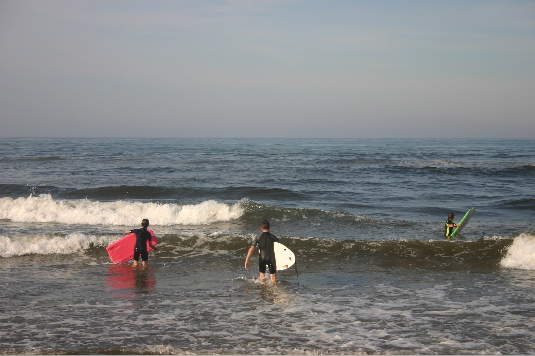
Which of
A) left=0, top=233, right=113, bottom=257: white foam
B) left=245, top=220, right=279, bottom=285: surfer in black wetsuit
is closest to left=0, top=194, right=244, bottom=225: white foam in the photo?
left=0, top=233, right=113, bottom=257: white foam

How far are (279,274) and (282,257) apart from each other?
0.78 m

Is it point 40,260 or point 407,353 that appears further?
point 40,260

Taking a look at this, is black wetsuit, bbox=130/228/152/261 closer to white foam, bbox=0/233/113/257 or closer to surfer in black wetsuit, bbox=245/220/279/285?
white foam, bbox=0/233/113/257

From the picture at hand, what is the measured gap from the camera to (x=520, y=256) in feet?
42.5

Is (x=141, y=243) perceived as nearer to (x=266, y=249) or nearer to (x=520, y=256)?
(x=266, y=249)

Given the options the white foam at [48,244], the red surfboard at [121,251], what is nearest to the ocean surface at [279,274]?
the white foam at [48,244]

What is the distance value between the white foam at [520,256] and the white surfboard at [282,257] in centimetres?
573

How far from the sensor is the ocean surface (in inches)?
302

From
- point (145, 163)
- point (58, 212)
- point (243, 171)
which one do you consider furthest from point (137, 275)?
point (145, 163)

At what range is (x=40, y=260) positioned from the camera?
1310cm

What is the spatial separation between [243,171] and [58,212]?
1640cm

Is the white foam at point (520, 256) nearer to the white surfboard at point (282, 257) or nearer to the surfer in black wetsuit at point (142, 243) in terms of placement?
the white surfboard at point (282, 257)

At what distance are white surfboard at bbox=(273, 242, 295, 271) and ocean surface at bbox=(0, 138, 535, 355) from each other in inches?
16.0

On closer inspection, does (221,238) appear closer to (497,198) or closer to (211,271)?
(211,271)
